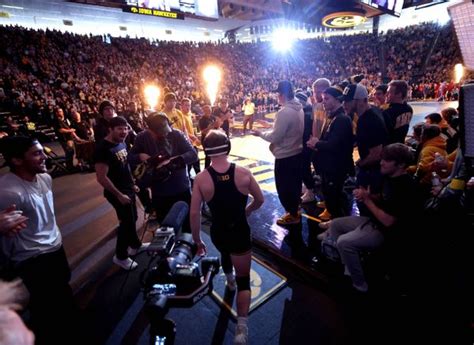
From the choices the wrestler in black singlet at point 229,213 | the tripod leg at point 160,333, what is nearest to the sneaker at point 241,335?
the wrestler in black singlet at point 229,213

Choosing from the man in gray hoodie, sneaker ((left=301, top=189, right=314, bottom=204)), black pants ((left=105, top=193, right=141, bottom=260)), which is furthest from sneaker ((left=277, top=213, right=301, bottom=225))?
black pants ((left=105, top=193, right=141, bottom=260))

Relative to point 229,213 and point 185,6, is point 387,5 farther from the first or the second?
point 185,6

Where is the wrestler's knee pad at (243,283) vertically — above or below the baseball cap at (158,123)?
below

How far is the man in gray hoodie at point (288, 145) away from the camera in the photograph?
13.1ft

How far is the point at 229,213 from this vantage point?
2.58m

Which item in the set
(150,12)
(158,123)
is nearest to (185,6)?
(150,12)

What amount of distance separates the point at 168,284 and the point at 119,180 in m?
2.23

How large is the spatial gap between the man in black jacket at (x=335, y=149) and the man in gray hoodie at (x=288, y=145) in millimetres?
350

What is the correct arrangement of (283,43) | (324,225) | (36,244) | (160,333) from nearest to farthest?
(160,333), (36,244), (324,225), (283,43)

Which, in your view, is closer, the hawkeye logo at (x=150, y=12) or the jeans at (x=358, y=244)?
the jeans at (x=358, y=244)

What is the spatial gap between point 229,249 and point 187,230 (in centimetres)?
125

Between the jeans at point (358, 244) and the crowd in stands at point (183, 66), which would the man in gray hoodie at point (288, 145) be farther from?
the crowd in stands at point (183, 66)

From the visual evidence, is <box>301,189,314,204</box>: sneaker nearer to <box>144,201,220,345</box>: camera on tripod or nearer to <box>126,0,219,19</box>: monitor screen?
<box>144,201,220,345</box>: camera on tripod

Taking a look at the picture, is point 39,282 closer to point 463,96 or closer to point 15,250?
point 15,250
